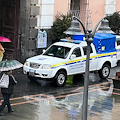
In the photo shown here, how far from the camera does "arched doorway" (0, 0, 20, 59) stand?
910 inches

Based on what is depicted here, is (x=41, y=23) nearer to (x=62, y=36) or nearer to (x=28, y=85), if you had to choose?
(x=62, y=36)

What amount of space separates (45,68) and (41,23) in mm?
6917

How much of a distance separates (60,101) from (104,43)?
6027 millimetres

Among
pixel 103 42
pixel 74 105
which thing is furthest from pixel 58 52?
pixel 74 105

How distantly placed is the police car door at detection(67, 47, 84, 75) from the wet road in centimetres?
67

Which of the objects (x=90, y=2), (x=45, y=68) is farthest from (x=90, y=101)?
(x=90, y=2)

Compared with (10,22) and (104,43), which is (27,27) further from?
(104,43)

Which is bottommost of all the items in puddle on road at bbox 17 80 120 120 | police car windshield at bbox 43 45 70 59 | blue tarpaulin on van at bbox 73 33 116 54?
puddle on road at bbox 17 80 120 120

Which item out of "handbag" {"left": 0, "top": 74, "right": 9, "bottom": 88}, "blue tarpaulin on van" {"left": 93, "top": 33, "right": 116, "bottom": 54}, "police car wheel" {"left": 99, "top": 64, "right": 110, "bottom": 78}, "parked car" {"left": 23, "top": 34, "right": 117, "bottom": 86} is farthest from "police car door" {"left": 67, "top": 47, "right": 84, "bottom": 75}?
"handbag" {"left": 0, "top": 74, "right": 9, "bottom": 88}

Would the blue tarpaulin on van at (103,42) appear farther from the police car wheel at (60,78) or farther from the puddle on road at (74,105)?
the puddle on road at (74,105)

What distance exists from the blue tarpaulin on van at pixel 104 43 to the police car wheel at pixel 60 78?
105 inches

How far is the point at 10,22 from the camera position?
921 inches

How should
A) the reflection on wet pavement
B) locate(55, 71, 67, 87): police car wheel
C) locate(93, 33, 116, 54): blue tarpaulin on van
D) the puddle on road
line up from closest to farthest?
1. the reflection on wet pavement
2. the puddle on road
3. locate(55, 71, 67, 87): police car wheel
4. locate(93, 33, 116, 54): blue tarpaulin on van

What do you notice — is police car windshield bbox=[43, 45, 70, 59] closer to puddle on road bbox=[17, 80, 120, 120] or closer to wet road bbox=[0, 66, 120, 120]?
wet road bbox=[0, 66, 120, 120]
